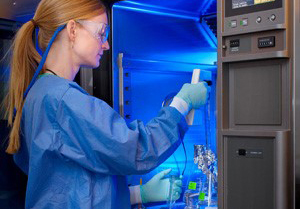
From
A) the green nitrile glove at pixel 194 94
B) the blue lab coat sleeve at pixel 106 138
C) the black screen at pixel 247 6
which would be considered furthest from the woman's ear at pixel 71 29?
the black screen at pixel 247 6

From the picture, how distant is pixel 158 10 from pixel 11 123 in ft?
2.86

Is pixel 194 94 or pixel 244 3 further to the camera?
pixel 194 94

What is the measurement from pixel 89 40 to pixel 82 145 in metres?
0.50

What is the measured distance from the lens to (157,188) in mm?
2289

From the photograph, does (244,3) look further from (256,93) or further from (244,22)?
(256,93)

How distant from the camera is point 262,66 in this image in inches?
59.4

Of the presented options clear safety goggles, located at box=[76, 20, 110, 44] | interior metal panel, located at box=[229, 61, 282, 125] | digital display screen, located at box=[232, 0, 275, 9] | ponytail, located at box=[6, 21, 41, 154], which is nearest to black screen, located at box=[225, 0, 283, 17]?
digital display screen, located at box=[232, 0, 275, 9]

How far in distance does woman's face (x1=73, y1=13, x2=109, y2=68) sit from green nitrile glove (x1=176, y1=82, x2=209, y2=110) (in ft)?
1.37

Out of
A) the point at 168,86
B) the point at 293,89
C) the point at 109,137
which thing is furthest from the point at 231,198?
A: the point at 168,86

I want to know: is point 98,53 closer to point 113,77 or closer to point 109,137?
point 113,77

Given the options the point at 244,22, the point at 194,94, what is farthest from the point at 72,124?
the point at 244,22

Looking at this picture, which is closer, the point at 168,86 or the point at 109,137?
the point at 109,137

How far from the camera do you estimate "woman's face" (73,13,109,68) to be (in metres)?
2.07

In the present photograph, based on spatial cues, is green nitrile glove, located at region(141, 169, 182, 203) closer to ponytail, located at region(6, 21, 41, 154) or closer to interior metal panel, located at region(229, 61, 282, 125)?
ponytail, located at region(6, 21, 41, 154)
